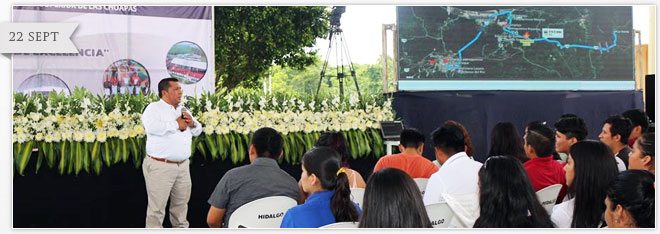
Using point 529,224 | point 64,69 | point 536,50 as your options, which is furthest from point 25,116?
point 536,50

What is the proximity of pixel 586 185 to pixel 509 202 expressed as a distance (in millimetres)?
512

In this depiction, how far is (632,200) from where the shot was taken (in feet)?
6.55

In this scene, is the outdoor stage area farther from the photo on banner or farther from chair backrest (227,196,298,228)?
the photo on banner

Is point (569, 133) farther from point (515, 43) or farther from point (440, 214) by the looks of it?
point (515, 43)

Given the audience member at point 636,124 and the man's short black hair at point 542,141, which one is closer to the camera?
the man's short black hair at point 542,141

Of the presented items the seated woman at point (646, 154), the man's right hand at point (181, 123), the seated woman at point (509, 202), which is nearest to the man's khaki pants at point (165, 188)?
the man's right hand at point (181, 123)

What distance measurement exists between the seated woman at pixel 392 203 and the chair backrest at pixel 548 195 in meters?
1.17

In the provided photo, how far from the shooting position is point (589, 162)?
8.29ft

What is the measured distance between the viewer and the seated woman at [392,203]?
2.02 m

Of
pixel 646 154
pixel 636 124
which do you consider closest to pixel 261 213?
pixel 646 154

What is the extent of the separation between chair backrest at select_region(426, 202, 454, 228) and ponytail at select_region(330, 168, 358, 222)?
0.45 meters

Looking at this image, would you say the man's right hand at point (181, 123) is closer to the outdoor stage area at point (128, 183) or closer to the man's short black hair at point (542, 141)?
the outdoor stage area at point (128, 183)

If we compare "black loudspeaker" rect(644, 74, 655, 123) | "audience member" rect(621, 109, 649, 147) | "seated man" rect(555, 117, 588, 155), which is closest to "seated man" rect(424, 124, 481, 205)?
"seated man" rect(555, 117, 588, 155)

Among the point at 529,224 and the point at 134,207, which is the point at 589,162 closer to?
the point at 529,224
